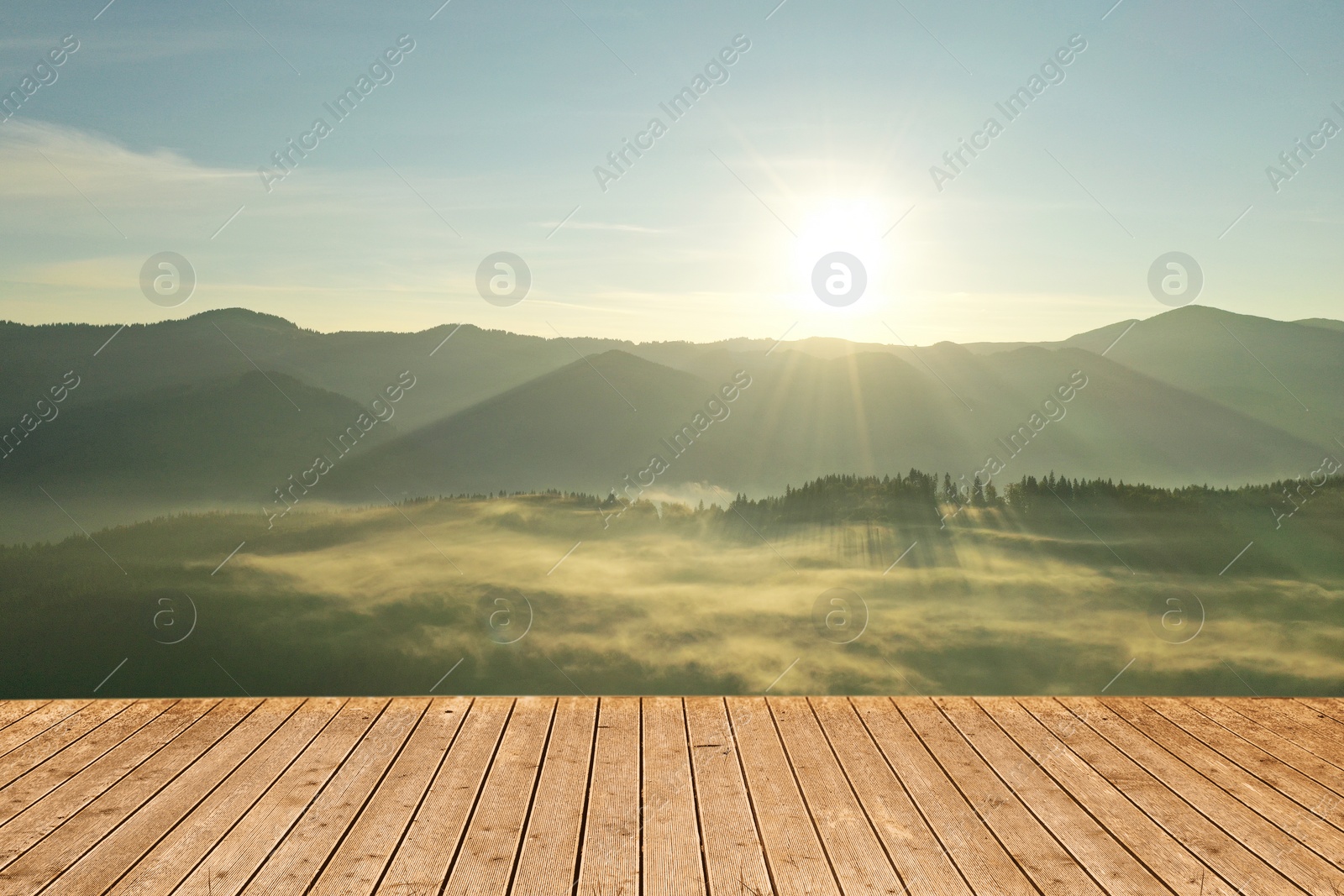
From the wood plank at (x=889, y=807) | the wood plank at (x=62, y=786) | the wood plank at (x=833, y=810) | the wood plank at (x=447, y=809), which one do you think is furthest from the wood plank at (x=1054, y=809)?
the wood plank at (x=62, y=786)

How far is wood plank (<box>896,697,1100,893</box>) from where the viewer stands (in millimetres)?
2094

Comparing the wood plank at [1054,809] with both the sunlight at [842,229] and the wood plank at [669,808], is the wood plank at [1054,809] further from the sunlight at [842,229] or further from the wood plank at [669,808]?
the sunlight at [842,229]

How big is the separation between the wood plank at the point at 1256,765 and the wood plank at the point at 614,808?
1.77 m

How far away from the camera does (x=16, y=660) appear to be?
6555 mm

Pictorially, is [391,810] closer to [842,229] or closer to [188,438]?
[842,229]

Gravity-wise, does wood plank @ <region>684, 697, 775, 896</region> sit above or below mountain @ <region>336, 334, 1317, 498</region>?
below

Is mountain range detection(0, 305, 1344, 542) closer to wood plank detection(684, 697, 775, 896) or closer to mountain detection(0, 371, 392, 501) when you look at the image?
mountain detection(0, 371, 392, 501)

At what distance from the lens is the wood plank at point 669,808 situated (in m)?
2.06

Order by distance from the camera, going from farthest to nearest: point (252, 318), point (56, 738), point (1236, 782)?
point (252, 318) → point (56, 738) → point (1236, 782)

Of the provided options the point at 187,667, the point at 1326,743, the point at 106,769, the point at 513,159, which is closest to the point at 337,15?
the point at 513,159

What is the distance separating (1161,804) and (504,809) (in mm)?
1876

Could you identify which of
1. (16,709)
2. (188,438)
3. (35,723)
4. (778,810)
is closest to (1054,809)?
Result: (778,810)

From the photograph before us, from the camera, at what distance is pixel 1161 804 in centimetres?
254

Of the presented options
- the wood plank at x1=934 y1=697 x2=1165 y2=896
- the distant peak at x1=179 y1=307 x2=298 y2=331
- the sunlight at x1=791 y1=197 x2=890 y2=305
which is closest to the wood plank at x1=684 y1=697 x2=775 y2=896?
the wood plank at x1=934 y1=697 x2=1165 y2=896
